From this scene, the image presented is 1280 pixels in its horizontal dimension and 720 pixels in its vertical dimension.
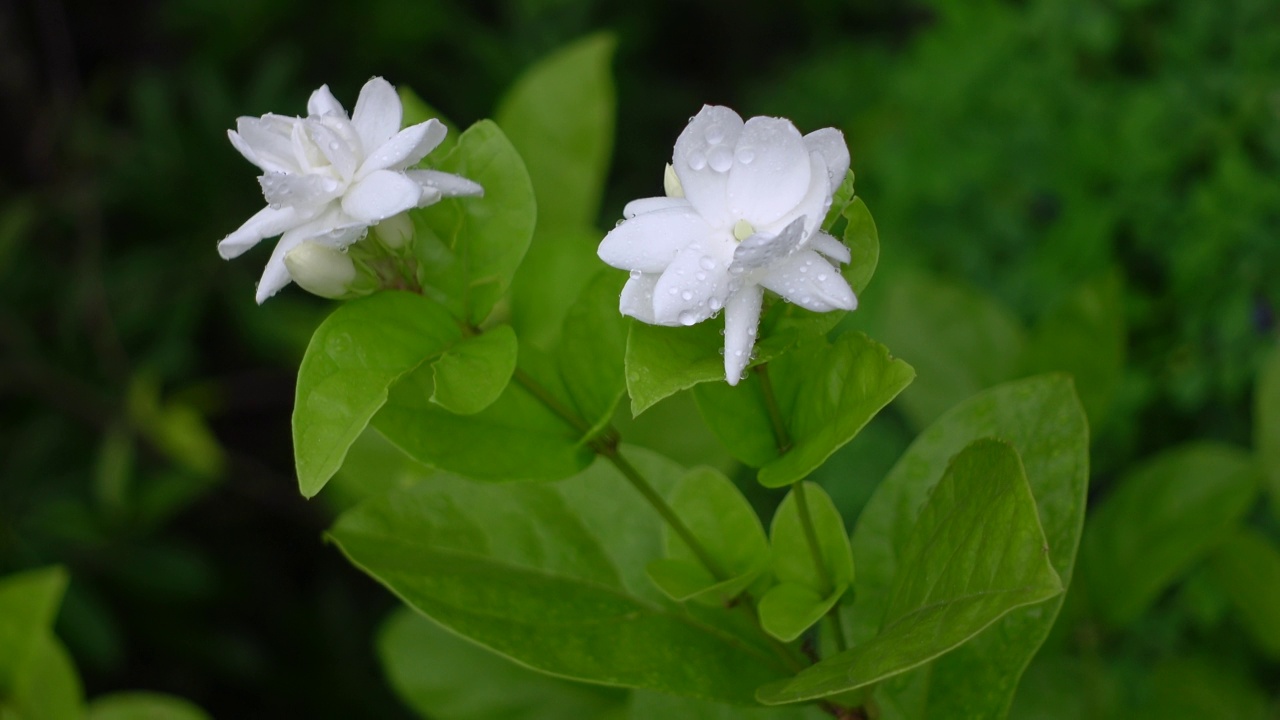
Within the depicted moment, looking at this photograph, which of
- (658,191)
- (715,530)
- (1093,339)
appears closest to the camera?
(715,530)

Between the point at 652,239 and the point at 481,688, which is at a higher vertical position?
the point at 652,239

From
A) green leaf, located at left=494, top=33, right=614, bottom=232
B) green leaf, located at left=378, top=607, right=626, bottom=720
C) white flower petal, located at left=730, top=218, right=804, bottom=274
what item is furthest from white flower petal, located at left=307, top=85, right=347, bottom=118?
green leaf, located at left=378, top=607, right=626, bottom=720

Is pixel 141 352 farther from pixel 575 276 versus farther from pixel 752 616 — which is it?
pixel 752 616

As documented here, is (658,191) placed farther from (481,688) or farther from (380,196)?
(380,196)

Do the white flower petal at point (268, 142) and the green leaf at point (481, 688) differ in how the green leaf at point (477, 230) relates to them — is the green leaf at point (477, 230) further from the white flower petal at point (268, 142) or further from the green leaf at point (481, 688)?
the green leaf at point (481, 688)

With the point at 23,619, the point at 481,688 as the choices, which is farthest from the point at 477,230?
the point at 23,619

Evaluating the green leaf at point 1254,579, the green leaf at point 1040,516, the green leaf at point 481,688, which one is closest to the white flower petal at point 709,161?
the green leaf at point 1040,516

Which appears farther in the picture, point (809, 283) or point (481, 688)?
point (481, 688)
